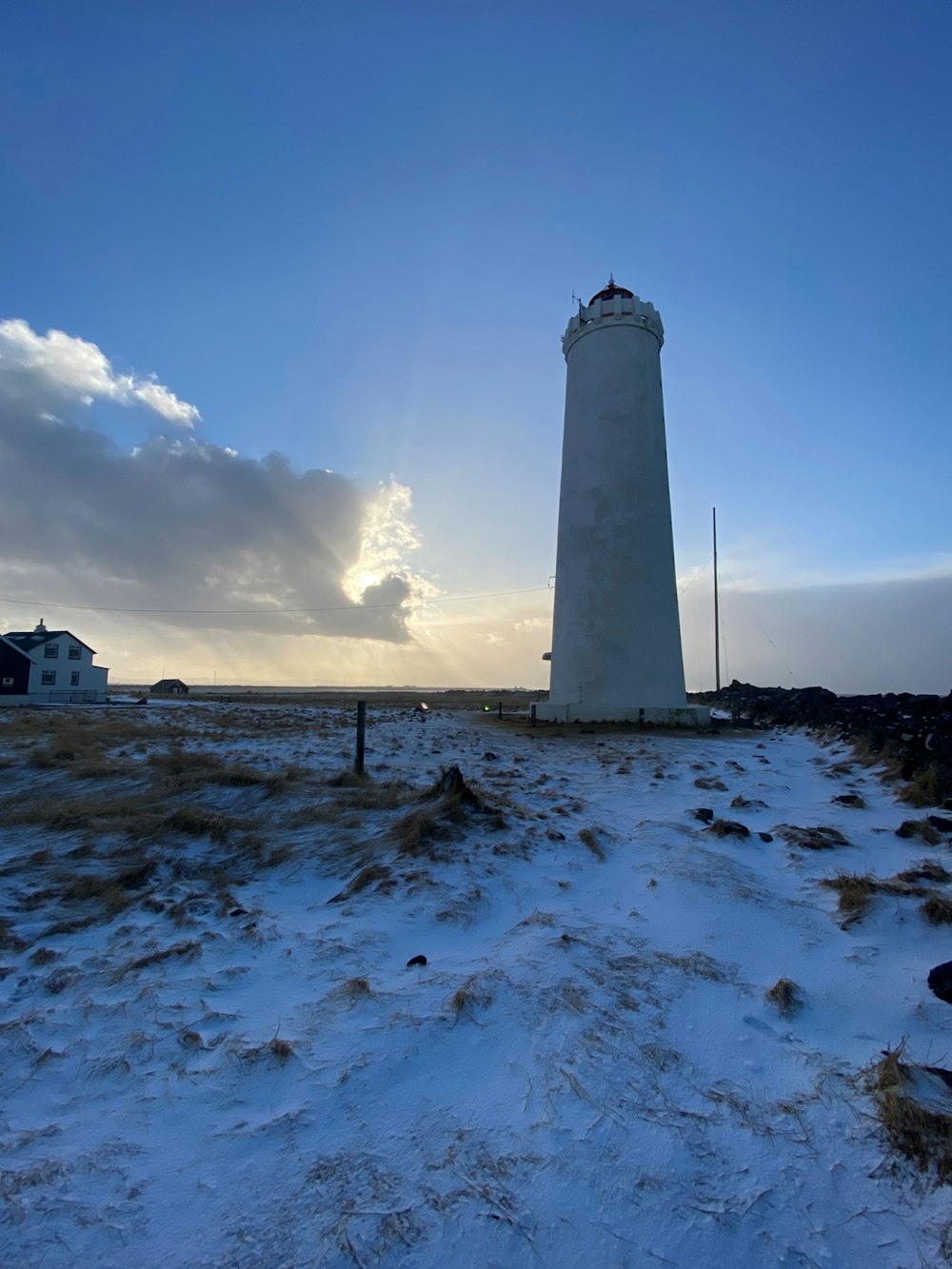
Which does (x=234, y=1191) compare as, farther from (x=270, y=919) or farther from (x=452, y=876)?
(x=452, y=876)

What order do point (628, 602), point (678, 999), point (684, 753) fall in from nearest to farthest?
1. point (678, 999)
2. point (684, 753)
3. point (628, 602)

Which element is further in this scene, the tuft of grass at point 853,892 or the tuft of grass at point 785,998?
the tuft of grass at point 853,892

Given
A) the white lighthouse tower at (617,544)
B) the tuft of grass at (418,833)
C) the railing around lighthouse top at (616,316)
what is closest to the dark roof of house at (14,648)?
the white lighthouse tower at (617,544)

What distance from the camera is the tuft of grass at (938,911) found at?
5.21 meters

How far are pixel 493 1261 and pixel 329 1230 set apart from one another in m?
0.72

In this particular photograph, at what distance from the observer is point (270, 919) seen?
5863 mm

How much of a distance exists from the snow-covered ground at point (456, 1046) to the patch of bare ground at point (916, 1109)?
0.32 ft

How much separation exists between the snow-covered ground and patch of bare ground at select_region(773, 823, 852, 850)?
114 mm

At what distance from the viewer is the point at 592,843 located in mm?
7523

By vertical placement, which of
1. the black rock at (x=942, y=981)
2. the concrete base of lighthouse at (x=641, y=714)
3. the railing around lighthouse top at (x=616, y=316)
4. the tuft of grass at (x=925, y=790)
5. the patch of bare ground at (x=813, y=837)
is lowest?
A: the black rock at (x=942, y=981)

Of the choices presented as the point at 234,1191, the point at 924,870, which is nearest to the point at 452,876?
the point at 234,1191

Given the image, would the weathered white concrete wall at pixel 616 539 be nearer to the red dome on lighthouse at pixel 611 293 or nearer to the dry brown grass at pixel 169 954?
the red dome on lighthouse at pixel 611 293

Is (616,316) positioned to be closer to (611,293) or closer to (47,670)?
(611,293)

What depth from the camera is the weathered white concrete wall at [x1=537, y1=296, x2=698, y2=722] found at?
2175 centimetres
